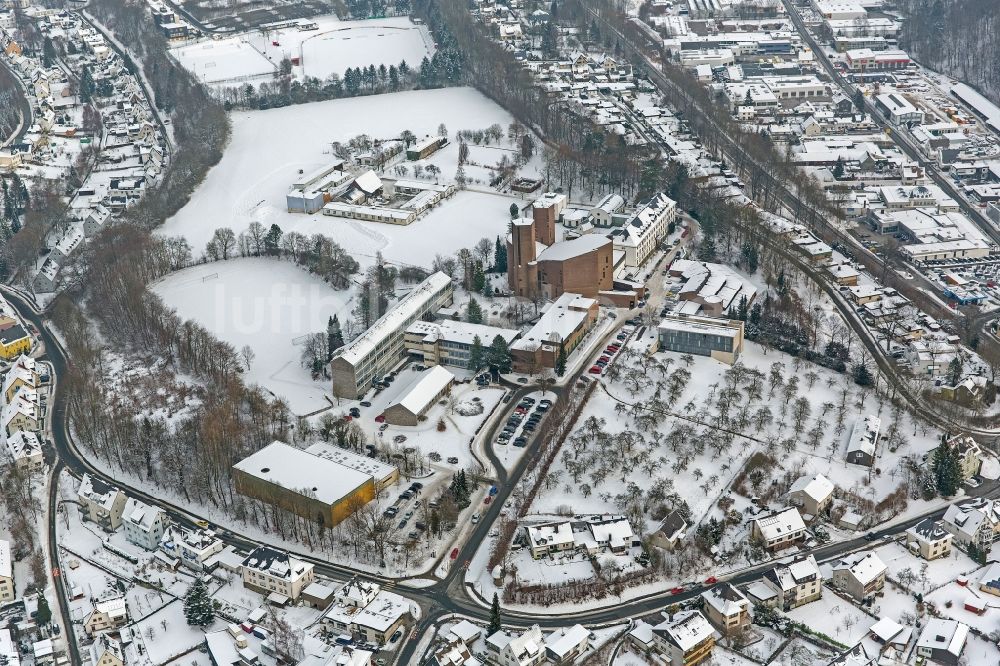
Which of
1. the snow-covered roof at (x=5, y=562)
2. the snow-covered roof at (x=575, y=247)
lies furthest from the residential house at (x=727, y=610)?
the snow-covered roof at (x=5, y=562)

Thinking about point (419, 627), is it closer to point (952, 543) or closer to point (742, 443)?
point (742, 443)

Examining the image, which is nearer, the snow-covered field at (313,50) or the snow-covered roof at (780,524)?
the snow-covered roof at (780,524)

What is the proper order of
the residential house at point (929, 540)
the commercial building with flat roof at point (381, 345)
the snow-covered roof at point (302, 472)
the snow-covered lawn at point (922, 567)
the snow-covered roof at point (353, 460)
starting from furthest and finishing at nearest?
the commercial building with flat roof at point (381, 345)
the snow-covered roof at point (353, 460)
the snow-covered roof at point (302, 472)
the residential house at point (929, 540)
the snow-covered lawn at point (922, 567)

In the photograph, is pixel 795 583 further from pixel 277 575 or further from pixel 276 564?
pixel 276 564

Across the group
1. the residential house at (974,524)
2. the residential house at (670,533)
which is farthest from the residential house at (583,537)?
the residential house at (974,524)

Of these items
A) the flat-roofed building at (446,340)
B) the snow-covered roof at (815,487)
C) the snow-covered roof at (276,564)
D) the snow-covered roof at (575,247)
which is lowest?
the snow-covered roof at (276,564)

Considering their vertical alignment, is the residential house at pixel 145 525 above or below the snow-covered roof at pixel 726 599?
below

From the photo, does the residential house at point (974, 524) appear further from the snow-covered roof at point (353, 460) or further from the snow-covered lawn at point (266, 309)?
the snow-covered lawn at point (266, 309)

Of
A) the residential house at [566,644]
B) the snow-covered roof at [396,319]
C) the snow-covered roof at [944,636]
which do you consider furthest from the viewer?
the snow-covered roof at [396,319]
